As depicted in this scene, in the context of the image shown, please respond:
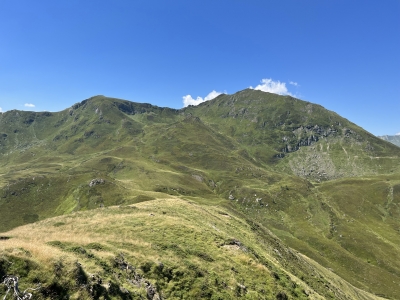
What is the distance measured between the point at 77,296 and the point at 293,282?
27.4 meters

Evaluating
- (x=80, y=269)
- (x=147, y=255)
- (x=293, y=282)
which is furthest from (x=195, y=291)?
(x=293, y=282)

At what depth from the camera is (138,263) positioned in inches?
926

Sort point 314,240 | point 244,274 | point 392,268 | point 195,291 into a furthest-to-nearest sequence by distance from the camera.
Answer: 1. point 314,240
2. point 392,268
3. point 244,274
4. point 195,291

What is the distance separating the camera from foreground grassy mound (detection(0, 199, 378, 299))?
1541cm

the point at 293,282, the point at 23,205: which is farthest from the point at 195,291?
the point at 23,205

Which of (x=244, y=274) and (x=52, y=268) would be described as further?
(x=244, y=274)

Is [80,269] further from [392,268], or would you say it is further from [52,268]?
[392,268]

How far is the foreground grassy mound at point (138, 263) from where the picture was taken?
15.4 m

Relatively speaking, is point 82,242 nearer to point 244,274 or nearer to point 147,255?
point 147,255

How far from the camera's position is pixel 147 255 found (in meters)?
25.9

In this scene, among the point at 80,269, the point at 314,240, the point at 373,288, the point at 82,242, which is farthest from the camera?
the point at 314,240

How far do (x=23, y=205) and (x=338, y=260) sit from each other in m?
206

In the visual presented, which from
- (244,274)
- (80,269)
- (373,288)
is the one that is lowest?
(373,288)

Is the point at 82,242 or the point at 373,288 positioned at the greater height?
the point at 82,242
